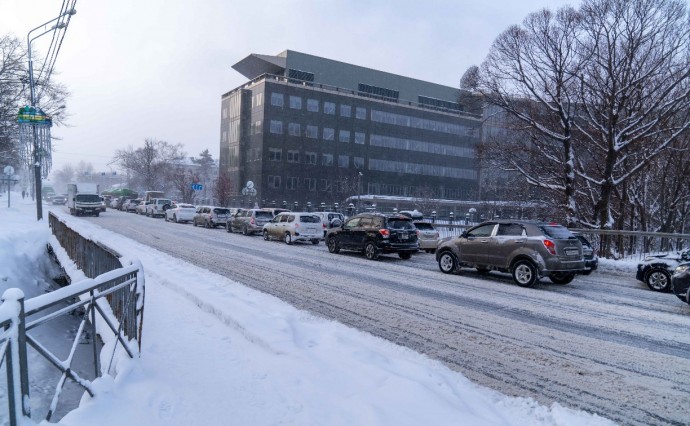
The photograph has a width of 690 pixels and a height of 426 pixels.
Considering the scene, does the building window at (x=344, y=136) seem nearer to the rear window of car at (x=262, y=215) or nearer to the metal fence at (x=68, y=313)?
the rear window of car at (x=262, y=215)

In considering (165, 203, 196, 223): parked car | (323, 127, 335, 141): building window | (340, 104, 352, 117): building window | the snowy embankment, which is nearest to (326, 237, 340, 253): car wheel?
the snowy embankment

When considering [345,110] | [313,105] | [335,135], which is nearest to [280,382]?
[313,105]

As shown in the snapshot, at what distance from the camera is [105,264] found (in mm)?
8273

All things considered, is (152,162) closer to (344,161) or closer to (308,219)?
(344,161)

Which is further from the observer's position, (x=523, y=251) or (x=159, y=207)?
(x=159, y=207)

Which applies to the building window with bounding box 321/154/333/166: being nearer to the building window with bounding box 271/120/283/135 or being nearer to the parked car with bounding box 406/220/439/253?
the building window with bounding box 271/120/283/135

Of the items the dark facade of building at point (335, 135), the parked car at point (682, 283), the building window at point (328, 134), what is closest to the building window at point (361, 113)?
the dark facade of building at point (335, 135)

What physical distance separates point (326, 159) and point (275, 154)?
26.1 ft

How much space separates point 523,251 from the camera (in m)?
12.0

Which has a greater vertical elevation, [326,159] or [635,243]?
[326,159]

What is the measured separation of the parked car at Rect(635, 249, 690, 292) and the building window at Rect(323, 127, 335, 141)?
54.7 m

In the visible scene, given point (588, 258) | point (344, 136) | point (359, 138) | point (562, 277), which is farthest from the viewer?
point (359, 138)

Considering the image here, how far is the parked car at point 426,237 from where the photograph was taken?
68.0ft

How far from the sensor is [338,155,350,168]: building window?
65875mm
